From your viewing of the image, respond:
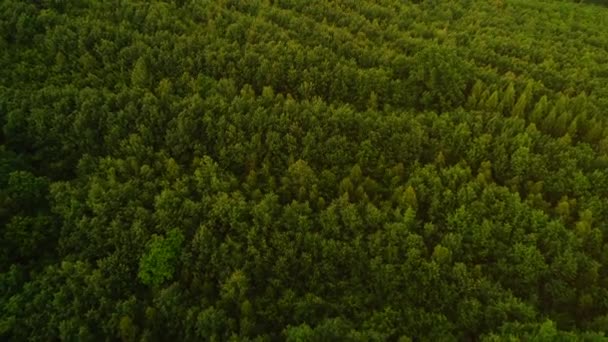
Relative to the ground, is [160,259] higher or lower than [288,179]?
lower

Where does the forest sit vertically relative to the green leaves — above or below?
above

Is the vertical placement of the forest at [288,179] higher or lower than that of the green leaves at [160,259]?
higher

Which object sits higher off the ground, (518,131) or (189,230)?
(518,131)

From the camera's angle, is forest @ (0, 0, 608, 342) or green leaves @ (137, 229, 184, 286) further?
green leaves @ (137, 229, 184, 286)

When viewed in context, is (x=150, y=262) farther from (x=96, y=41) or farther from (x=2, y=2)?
(x=2, y=2)

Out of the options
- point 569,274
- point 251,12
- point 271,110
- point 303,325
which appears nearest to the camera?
point 303,325

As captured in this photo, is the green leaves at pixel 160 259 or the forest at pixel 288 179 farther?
the green leaves at pixel 160 259

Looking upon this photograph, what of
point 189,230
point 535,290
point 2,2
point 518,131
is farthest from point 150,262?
point 2,2

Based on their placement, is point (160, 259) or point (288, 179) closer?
point (160, 259)
